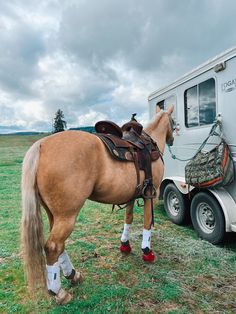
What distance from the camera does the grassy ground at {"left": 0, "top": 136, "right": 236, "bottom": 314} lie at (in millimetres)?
2426

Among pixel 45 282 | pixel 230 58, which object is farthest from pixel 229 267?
pixel 230 58

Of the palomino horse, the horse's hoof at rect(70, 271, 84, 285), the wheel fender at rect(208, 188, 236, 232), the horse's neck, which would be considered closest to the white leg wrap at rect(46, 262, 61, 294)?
the palomino horse

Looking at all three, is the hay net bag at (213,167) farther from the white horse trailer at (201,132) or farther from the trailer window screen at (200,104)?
the trailer window screen at (200,104)

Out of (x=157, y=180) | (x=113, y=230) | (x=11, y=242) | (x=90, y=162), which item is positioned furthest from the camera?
(x=113, y=230)

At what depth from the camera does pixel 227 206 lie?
361 centimetres

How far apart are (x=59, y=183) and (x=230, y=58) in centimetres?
302

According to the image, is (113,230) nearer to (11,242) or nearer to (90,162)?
(11,242)

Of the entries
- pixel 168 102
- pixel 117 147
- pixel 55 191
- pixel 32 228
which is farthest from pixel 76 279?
pixel 168 102

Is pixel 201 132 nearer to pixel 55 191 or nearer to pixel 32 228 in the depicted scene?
pixel 55 191

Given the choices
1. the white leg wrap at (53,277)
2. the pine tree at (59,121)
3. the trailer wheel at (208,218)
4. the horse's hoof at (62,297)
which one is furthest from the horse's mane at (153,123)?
the pine tree at (59,121)

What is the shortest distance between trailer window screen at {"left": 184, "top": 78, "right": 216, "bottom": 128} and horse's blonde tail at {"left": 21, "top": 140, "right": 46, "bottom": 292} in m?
2.99

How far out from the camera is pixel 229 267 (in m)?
3.16

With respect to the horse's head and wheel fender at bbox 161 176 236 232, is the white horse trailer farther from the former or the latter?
the horse's head

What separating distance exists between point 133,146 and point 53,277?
1.63 m
